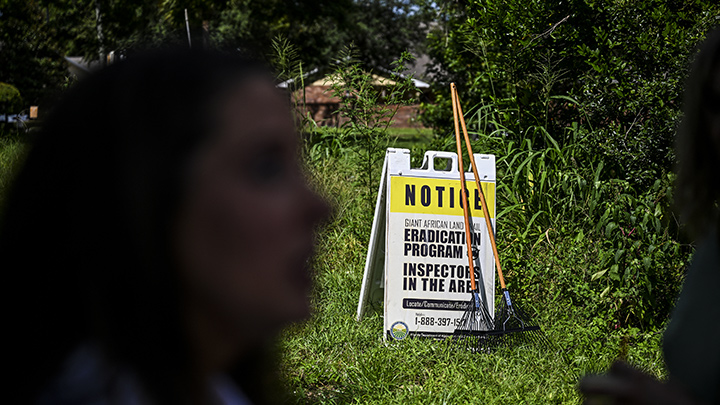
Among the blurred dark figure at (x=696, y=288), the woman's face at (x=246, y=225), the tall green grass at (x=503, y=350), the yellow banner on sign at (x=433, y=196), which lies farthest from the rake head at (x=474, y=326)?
the woman's face at (x=246, y=225)

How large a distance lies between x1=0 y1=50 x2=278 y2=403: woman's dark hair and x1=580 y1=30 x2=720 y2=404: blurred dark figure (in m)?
0.70

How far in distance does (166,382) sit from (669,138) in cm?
477

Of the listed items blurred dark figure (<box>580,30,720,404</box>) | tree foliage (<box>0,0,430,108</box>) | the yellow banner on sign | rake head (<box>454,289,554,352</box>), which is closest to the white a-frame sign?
the yellow banner on sign

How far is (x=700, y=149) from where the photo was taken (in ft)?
4.36

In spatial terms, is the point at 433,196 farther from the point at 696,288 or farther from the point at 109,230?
the point at 109,230

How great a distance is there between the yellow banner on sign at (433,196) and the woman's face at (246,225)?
158 inches

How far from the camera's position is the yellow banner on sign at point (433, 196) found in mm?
4832

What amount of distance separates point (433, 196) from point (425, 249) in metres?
0.37

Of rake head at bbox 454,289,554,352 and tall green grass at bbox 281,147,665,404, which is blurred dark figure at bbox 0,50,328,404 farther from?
rake head at bbox 454,289,554,352

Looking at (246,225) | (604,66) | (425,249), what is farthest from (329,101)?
(246,225)

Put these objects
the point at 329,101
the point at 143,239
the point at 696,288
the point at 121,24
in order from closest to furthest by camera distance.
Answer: the point at 143,239, the point at 696,288, the point at 121,24, the point at 329,101

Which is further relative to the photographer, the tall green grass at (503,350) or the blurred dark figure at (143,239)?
the tall green grass at (503,350)

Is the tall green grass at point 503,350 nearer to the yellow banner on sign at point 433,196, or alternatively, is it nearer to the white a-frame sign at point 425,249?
A: the white a-frame sign at point 425,249

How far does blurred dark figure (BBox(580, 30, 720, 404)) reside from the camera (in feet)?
3.66
